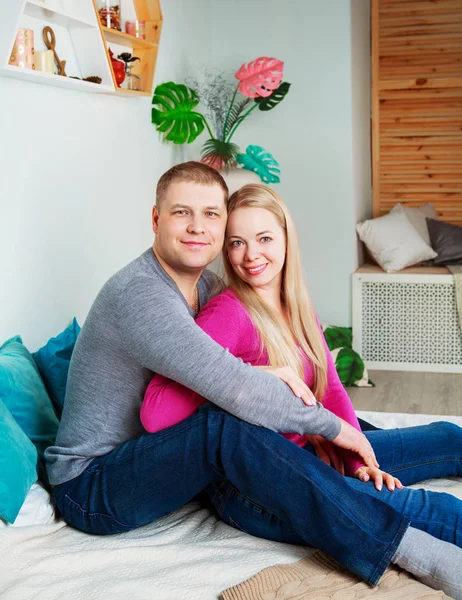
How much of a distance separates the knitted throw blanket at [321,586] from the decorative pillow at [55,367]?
900 millimetres

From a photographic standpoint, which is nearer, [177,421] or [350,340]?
[177,421]

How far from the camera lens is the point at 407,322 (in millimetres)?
4441

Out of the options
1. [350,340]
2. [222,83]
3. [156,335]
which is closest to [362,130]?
[222,83]

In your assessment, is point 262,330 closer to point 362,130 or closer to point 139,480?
point 139,480

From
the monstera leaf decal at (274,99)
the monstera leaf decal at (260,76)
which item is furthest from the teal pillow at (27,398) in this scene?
the monstera leaf decal at (274,99)

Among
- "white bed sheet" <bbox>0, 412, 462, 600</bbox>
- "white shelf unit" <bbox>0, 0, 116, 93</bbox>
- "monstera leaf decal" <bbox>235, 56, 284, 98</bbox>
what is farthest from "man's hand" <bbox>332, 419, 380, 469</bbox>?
"monstera leaf decal" <bbox>235, 56, 284, 98</bbox>

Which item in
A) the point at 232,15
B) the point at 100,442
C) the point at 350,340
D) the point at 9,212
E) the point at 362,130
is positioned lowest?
the point at 350,340

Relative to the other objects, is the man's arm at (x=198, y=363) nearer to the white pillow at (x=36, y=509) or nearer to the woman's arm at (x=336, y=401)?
the woman's arm at (x=336, y=401)

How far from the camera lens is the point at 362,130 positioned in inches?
189

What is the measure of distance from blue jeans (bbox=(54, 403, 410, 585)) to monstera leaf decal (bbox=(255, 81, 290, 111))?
276cm

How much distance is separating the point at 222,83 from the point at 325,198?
84cm

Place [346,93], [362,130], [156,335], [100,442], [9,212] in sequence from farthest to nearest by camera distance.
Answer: [362,130] < [346,93] < [9,212] < [100,442] < [156,335]

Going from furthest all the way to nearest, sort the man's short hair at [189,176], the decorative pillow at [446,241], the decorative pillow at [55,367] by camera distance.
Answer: the decorative pillow at [446,241] → the decorative pillow at [55,367] → the man's short hair at [189,176]

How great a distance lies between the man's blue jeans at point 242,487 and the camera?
5.46ft
